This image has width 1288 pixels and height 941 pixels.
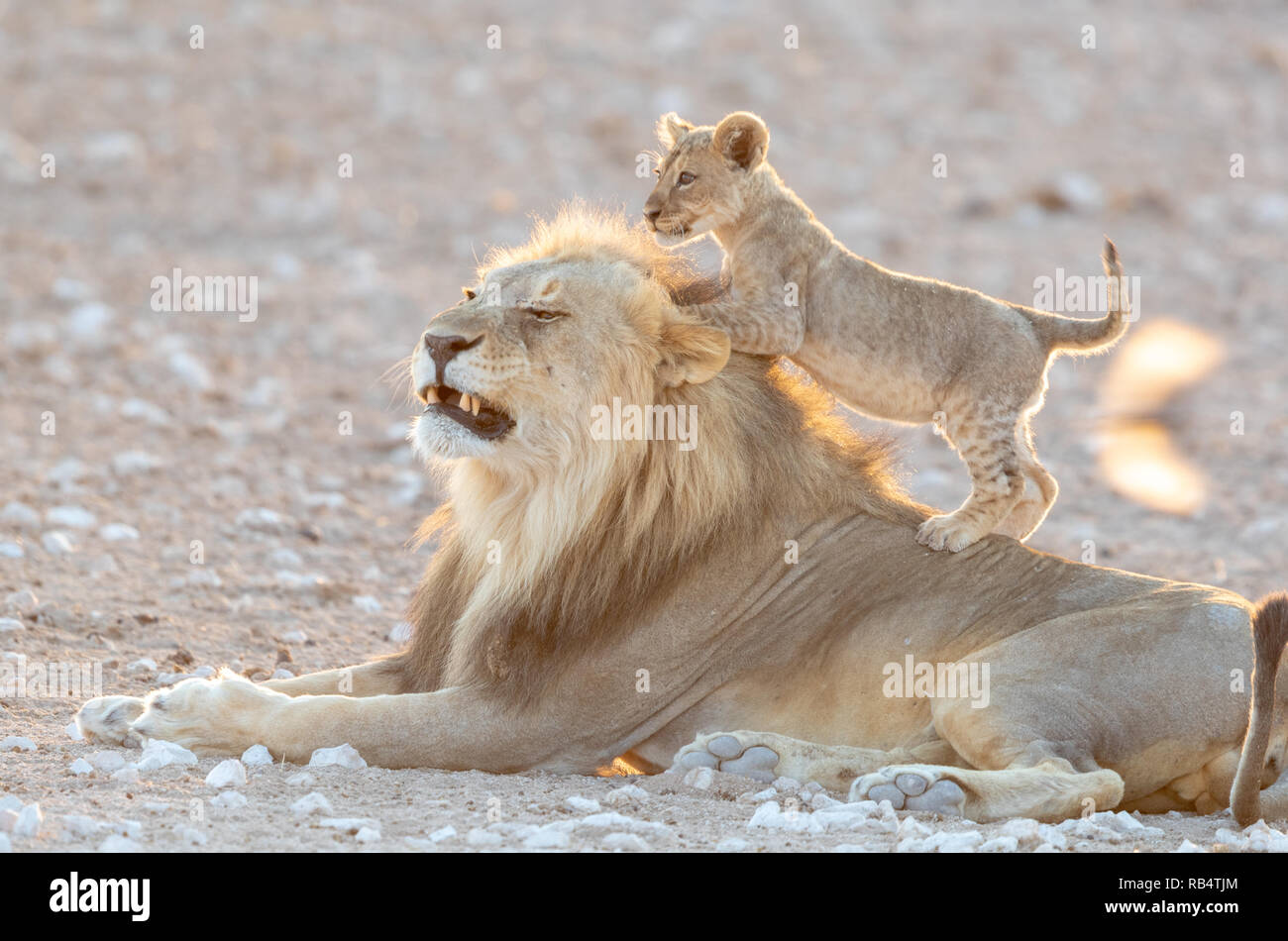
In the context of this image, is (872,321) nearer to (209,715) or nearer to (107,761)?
(209,715)

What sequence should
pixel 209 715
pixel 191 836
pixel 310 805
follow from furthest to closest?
1. pixel 209 715
2. pixel 310 805
3. pixel 191 836

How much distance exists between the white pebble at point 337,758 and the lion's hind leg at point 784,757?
864 mm

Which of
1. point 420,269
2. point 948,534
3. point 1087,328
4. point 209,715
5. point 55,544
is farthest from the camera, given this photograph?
point 420,269

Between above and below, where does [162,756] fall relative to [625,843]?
above

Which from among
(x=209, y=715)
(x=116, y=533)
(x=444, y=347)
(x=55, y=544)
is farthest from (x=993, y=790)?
(x=116, y=533)

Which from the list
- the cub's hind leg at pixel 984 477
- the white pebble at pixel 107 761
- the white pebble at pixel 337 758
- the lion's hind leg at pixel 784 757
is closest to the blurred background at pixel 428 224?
the white pebble at pixel 107 761

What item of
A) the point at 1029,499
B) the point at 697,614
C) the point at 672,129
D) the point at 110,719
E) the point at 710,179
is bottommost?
the point at 110,719

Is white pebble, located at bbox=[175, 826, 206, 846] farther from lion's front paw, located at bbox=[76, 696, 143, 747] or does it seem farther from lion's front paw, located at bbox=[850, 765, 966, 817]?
lion's front paw, located at bbox=[850, 765, 966, 817]

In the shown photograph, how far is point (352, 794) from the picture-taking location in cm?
449

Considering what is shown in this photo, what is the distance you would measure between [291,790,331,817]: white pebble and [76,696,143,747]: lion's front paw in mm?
790

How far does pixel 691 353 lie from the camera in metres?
4.98

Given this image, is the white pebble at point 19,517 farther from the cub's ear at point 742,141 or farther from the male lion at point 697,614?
the cub's ear at point 742,141

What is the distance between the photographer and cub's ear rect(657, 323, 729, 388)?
4953 millimetres

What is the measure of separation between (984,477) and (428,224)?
8975 mm
